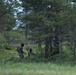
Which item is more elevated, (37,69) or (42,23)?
(42,23)

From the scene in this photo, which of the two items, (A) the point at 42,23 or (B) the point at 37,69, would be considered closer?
(B) the point at 37,69

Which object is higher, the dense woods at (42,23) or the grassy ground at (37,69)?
the dense woods at (42,23)

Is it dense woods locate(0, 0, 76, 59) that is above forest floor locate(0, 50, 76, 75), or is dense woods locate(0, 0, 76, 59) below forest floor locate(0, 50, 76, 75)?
above

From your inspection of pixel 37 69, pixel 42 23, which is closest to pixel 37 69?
pixel 37 69

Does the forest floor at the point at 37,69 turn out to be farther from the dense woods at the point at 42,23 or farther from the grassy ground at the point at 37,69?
the dense woods at the point at 42,23

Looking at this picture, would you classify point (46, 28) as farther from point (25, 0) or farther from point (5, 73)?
point (5, 73)

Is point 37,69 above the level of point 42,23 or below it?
below

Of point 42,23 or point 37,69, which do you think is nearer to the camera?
point 37,69

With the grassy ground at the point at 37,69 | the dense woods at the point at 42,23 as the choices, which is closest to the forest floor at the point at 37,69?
the grassy ground at the point at 37,69

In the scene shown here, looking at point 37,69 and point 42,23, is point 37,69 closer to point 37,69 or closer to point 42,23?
point 37,69

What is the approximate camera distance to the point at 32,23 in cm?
2389

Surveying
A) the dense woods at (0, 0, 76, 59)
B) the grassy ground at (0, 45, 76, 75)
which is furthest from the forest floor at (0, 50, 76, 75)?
the dense woods at (0, 0, 76, 59)

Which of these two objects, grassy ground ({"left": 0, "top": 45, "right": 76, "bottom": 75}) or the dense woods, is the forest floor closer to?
grassy ground ({"left": 0, "top": 45, "right": 76, "bottom": 75})

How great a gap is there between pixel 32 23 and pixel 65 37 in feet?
10.4
